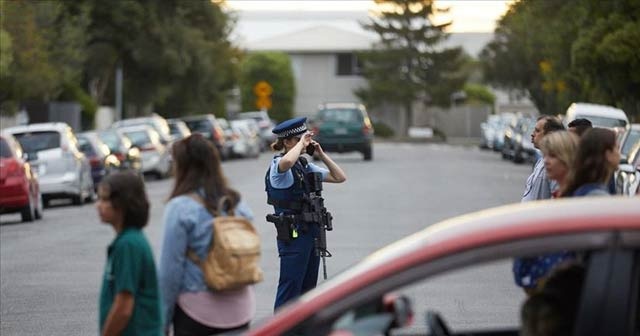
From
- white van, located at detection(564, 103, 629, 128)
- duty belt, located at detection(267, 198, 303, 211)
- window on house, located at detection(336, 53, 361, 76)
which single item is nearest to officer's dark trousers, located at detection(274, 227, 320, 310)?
duty belt, located at detection(267, 198, 303, 211)

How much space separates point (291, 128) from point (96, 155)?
25037 millimetres

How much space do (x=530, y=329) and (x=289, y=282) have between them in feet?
18.7

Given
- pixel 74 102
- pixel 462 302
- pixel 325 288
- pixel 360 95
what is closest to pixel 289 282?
pixel 462 302

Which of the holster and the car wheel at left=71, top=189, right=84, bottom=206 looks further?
the car wheel at left=71, top=189, right=84, bottom=206

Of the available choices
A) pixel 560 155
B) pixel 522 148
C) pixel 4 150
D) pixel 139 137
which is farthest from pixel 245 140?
pixel 560 155

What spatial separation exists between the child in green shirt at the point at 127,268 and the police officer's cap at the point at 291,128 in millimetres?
4311

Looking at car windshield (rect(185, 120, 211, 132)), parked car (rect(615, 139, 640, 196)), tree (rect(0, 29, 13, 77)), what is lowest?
car windshield (rect(185, 120, 211, 132))

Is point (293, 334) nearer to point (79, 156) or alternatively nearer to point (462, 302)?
point (462, 302)

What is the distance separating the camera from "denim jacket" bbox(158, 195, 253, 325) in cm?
710

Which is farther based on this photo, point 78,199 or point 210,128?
point 210,128

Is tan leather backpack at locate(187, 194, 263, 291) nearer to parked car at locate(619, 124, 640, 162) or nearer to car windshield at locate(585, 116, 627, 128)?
parked car at locate(619, 124, 640, 162)

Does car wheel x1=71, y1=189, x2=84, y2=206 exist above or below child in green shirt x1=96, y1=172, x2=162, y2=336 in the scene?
below

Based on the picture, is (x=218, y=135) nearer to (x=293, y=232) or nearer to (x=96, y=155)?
(x=96, y=155)

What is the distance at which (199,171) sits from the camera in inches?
289
